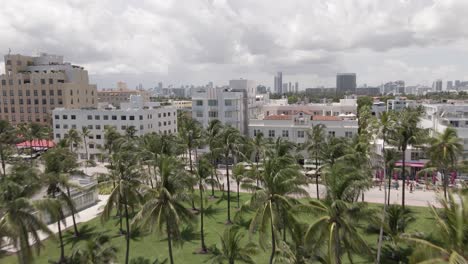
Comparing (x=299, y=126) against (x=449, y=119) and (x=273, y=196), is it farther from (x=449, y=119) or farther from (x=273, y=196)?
(x=273, y=196)

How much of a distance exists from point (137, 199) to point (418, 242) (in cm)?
2091

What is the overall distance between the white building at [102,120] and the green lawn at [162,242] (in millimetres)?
40565

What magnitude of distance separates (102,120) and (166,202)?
210 feet

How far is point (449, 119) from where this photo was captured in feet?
196

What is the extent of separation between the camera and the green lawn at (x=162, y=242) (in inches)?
1233

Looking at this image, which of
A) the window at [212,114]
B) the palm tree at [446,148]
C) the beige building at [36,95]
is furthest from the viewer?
the beige building at [36,95]

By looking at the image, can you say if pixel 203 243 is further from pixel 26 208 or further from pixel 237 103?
pixel 237 103

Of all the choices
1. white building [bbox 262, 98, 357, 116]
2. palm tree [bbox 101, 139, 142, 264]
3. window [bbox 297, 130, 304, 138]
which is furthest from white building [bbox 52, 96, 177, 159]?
palm tree [bbox 101, 139, 142, 264]

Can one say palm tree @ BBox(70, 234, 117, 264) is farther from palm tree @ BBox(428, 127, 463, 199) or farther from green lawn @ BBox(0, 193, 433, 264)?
palm tree @ BBox(428, 127, 463, 199)

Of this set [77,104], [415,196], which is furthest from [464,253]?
[77,104]

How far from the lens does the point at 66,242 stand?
115ft

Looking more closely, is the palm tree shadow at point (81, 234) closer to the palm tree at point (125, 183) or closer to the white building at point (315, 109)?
the palm tree at point (125, 183)

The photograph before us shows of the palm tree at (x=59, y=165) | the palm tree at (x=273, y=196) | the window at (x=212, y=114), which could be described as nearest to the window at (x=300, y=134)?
the window at (x=212, y=114)

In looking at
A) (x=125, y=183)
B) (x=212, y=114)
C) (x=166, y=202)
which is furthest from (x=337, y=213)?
(x=212, y=114)
